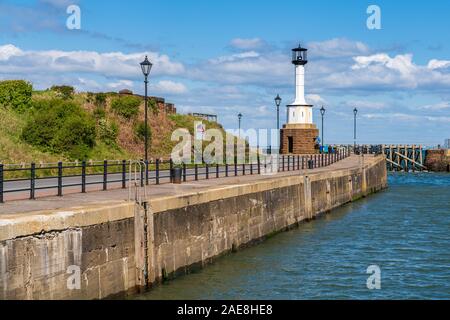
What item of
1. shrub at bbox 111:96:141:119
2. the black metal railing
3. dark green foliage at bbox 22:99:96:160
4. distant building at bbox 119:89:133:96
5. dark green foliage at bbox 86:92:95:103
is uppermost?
distant building at bbox 119:89:133:96

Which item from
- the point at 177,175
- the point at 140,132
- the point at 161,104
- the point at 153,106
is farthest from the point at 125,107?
the point at 177,175

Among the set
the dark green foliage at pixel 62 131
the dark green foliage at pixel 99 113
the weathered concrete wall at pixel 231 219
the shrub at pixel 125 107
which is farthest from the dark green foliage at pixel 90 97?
the weathered concrete wall at pixel 231 219

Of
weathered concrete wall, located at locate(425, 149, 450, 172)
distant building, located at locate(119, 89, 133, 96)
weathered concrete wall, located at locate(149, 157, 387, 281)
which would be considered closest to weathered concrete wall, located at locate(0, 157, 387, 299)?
weathered concrete wall, located at locate(149, 157, 387, 281)

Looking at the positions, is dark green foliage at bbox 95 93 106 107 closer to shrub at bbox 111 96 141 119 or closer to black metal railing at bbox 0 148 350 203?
shrub at bbox 111 96 141 119

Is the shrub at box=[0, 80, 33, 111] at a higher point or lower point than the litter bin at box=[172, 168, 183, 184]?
higher

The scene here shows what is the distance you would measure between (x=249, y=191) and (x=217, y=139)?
131 ft

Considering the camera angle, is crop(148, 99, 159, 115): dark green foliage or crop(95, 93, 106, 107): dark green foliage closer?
crop(95, 93, 106, 107): dark green foliage

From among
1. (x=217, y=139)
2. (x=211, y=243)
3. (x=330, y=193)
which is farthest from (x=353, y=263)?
(x=217, y=139)

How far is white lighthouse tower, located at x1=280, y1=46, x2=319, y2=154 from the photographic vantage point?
2805 inches

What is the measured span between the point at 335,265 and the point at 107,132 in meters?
33.4

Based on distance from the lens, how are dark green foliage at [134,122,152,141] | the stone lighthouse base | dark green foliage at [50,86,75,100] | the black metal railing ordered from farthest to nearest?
1. the stone lighthouse base
2. dark green foliage at [134,122,152,141]
3. dark green foliage at [50,86,75,100]
4. the black metal railing

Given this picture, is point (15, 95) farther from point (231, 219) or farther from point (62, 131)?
point (231, 219)

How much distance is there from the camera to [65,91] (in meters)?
57.9

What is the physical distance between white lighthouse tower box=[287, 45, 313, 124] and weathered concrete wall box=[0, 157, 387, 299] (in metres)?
44.2
